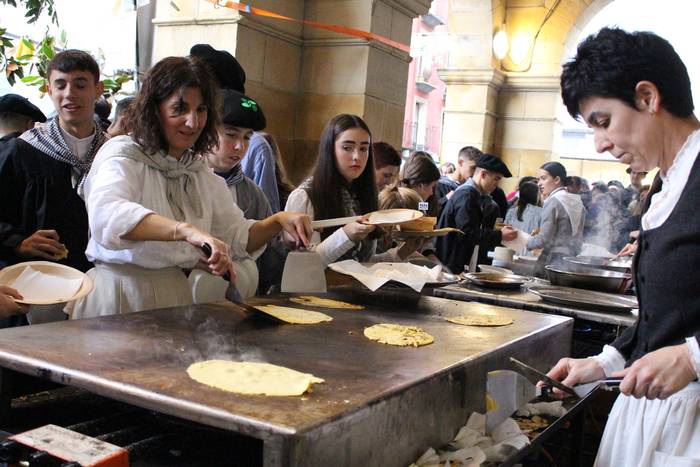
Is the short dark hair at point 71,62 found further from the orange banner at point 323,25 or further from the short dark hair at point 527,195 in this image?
the short dark hair at point 527,195

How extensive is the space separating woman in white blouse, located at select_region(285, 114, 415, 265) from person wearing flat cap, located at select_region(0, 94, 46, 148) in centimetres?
158

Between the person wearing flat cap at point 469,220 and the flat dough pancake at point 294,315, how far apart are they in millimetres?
3016

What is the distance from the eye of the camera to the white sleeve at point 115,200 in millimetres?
1974

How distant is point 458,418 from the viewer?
1741 mm

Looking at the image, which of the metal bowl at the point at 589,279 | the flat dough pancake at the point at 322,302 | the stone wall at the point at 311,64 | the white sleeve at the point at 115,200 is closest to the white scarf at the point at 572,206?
the stone wall at the point at 311,64

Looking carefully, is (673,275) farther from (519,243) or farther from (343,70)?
(519,243)

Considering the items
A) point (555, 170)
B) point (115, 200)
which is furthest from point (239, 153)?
point (555, 170)

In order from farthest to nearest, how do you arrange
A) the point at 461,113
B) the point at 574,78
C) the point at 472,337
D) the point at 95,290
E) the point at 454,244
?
1. the point at 461,113
2. the point at 454,244
3. the point at 95,290
4. the point at 472,337
5. the point at 574,78

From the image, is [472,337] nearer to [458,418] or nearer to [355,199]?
[458,418]

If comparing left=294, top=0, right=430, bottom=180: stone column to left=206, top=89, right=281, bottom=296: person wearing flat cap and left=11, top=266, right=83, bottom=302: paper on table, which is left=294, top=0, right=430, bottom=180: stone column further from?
left=11, top=266, right=83, bottom=302: paper on table

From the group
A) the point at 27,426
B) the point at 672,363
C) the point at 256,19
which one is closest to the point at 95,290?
the point at 27,426

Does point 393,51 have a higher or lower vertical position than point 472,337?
higher

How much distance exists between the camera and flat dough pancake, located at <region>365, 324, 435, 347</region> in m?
1.86

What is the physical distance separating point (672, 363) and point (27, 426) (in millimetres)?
1500
